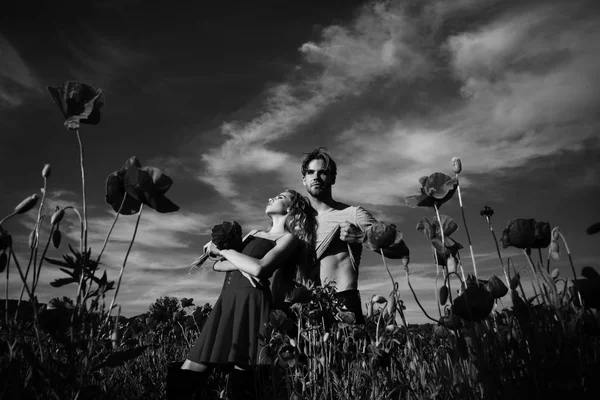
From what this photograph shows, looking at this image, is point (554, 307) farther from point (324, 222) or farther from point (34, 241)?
point (324, 222)

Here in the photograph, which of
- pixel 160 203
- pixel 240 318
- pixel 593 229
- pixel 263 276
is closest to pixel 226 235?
pixel 263 276

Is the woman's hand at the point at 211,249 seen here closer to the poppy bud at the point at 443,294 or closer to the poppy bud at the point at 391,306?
the poppy bud at the point at 391,306

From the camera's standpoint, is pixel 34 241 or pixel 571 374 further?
pixel 34 241

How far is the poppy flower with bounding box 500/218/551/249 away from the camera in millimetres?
1830

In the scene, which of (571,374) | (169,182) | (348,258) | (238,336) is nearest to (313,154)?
(348,258)

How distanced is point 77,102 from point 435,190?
1.43 meters

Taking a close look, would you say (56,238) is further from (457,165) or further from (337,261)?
(337,261)

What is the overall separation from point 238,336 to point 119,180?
173 centimetres

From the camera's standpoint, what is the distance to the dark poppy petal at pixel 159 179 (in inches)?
61.9

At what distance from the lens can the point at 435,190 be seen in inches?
72.0

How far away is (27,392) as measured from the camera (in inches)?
53.0

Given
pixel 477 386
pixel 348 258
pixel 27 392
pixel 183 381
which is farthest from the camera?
pixel 348 258

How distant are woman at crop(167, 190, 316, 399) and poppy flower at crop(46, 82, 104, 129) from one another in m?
1.69

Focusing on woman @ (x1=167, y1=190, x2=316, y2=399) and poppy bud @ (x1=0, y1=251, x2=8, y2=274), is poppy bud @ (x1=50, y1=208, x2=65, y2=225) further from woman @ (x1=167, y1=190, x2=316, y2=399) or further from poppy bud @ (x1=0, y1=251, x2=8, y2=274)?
woman @ (x1=167, y1=190, x2=316, y2=399)
